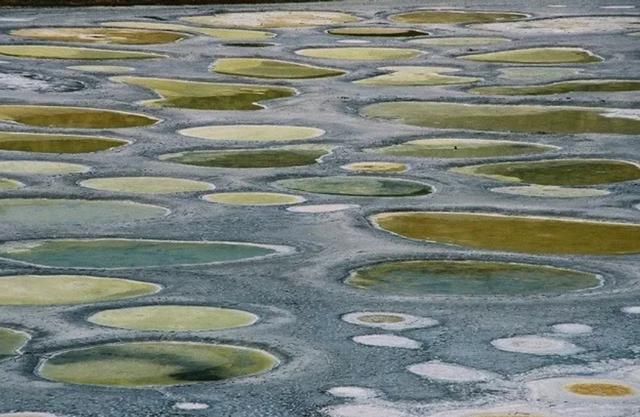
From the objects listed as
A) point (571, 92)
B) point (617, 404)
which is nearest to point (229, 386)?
point (617, 404)

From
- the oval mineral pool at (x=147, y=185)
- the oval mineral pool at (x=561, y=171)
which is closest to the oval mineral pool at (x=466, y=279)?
the oval mineral pool at (x=147, y=185)

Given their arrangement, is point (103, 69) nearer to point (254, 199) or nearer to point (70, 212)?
point (254, 199)

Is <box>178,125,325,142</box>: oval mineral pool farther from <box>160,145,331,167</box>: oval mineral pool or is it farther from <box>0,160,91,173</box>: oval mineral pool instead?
<box>0,160,91,173</box>: oval mineral pool

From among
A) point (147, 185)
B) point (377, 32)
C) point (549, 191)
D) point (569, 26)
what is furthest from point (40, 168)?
point (569, 26)

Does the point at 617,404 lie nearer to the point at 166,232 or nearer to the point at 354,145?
the point at 166,232

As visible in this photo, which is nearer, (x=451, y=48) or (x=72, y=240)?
(x=72, y=240)

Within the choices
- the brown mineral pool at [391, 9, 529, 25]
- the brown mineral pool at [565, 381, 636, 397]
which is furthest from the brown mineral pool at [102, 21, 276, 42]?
the brown mineral pool at [565, 381, 636, 397]
